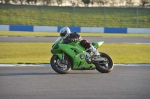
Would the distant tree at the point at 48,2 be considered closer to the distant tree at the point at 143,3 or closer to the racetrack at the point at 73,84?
the distant tree at the point at 143,3

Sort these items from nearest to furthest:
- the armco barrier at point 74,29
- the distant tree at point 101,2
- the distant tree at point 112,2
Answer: the armco barrier at point 74,29
the distant tree at point 112,2
the distant tree at point 101,2

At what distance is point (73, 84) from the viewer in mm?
8438

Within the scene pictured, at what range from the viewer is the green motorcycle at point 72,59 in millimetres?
10240

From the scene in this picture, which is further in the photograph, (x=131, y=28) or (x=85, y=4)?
(x=85, y=4)

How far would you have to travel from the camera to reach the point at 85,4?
→ 5028 centimetres

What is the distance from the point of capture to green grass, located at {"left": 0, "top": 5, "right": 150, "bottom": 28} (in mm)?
41072

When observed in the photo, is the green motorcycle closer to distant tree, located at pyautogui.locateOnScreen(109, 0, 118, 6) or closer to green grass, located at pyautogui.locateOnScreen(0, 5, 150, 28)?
green grass, located at pyautogui.locateOnScreen(0, 5, 150, 28)

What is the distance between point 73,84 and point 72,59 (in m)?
1.95

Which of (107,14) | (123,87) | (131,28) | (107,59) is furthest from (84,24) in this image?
(123,87)

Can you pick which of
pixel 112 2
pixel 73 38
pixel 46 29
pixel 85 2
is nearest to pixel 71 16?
pixel 46 29

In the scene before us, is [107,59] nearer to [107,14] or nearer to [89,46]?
[89,46]

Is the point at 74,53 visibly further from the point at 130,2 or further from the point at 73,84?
the point at 130,2

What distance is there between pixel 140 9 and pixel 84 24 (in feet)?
22.1

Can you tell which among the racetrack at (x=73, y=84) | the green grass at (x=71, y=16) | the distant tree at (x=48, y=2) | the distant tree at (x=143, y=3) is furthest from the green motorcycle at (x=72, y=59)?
the distant tree at (x=48, y=2)
